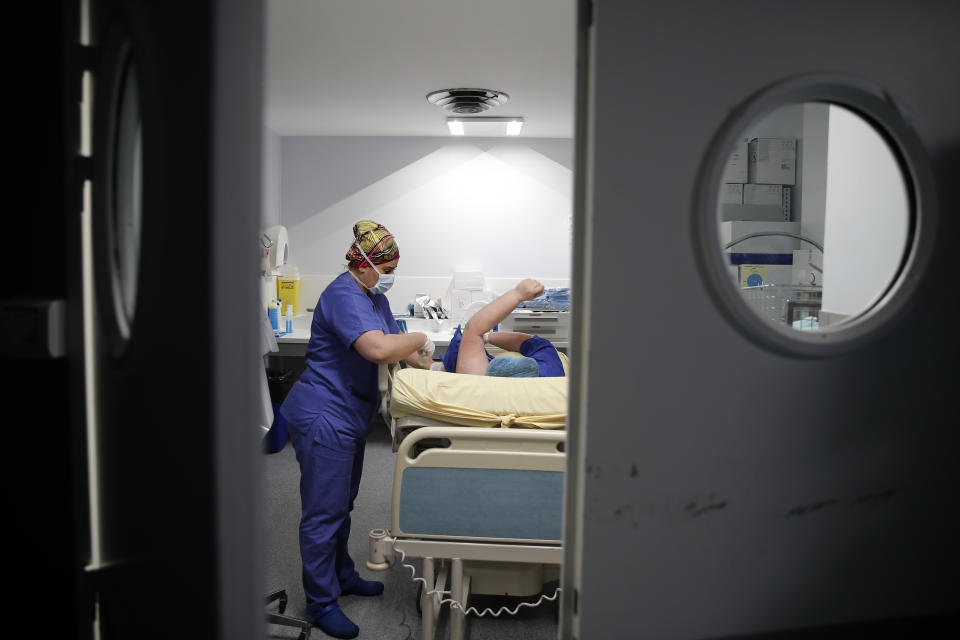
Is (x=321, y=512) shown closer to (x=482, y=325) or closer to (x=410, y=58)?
(x=482, y=325)

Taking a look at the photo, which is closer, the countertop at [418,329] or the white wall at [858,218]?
the white wall at [858,218]

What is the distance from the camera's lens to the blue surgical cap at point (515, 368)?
2.35 metres

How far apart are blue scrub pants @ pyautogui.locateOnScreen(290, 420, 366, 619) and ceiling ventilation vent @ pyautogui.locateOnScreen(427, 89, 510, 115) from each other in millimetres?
2003

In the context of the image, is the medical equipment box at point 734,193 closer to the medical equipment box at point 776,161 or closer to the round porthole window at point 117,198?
the medical equipment box at point 776,161

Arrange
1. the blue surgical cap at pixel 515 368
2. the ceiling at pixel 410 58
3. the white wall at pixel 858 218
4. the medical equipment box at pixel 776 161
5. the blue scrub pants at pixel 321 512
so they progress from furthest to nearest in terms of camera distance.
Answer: the medical equipment box at pixel 776 161 < the blue surgical cap at pixel 515 368 < the ceiling at pixel 410 58 < the blue scrub pants at pixel 321 512 < the white wall at pixel 858 218

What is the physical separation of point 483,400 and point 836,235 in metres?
1.06

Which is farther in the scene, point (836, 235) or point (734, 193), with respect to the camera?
point (734, 193)

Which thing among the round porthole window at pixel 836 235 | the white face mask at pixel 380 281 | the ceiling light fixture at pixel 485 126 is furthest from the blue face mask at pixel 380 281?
the ceiling light fixture at pixel 485 126

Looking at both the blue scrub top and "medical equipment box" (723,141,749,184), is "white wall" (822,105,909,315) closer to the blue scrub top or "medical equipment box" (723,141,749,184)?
the blue scrub top

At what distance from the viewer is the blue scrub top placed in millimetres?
2053

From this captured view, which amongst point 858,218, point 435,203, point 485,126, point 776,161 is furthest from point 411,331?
point 858,218

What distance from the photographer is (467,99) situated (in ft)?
10.9

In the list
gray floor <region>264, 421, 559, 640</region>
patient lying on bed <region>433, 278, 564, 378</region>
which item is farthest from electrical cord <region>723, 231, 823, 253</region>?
gray floor <region>264, 421, 559, 640</region>

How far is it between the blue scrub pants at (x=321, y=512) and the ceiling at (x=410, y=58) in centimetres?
144
